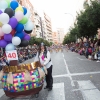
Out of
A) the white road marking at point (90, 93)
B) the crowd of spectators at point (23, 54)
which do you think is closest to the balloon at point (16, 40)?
the white road marking at point (90, 93)

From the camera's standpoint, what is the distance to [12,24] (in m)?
5.78

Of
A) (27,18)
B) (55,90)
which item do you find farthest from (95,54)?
(27,18)

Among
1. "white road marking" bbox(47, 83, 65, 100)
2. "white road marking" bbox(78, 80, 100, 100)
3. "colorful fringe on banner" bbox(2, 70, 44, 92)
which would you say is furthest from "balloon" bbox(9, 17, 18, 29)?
"white road marking" bbox(78, 80, 100, 100)

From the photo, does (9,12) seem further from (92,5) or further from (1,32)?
(92,5)

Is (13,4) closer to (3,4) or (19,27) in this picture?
(3,4)

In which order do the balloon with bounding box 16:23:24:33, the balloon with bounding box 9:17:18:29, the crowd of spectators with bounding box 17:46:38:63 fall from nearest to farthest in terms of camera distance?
the balloon with bounding box 9:17:18:29, the balloon with bounding box 16:23:24:33, the crowd of spectators with bounding box 17:46:38:63

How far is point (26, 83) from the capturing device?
5820mm

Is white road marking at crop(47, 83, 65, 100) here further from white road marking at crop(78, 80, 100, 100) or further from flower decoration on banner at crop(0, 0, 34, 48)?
flower decoration on banner at crop(0, 0, 34, 48)

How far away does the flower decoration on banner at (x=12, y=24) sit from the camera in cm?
573

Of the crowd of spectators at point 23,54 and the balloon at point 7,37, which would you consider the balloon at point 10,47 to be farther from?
the crowd of spectators at point 23,54

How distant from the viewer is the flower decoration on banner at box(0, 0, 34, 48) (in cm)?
573

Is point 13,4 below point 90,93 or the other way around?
the other way around

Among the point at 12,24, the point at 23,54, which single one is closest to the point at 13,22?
the point at 12,24

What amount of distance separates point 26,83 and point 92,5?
19.8m
